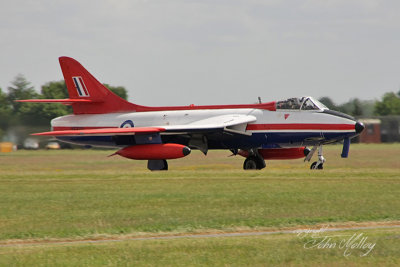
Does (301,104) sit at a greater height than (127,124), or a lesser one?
greater

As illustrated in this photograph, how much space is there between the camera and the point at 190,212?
542 inches

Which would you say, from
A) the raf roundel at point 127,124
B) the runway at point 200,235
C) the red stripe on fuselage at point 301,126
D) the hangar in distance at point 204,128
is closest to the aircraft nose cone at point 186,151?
the hangar in distance at point 204,128

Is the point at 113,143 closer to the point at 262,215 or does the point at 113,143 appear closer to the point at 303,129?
the point at 303,129

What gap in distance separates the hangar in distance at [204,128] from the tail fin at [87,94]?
44 millimetres

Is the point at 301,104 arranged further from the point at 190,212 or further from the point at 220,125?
the point at 190,212

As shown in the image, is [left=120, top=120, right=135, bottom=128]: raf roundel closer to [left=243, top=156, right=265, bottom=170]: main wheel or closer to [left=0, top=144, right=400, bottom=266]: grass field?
[left=0, top=144, right=400, bottom=266]: grass field

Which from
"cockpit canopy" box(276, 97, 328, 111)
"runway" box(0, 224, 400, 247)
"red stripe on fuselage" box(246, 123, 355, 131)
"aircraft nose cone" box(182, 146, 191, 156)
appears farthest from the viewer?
"cockpit canopy" box(276, 97, 328, 111)

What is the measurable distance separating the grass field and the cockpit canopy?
3258mm

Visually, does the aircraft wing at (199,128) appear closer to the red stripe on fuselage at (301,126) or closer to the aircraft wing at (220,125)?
the aircraft wing at (220,125)

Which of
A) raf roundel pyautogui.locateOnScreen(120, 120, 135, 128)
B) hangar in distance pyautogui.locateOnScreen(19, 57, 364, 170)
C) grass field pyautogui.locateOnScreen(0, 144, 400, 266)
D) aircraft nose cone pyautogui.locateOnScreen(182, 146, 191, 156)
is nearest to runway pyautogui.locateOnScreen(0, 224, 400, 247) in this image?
grass field pyautogui.locateOnScreen(0, 144, 400, 266)

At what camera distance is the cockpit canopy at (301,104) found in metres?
25.4

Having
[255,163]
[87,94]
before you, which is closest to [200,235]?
[255,163]

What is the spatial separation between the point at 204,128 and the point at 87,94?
22.7 feet

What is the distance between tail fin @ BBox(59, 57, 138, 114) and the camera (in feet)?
96.4
